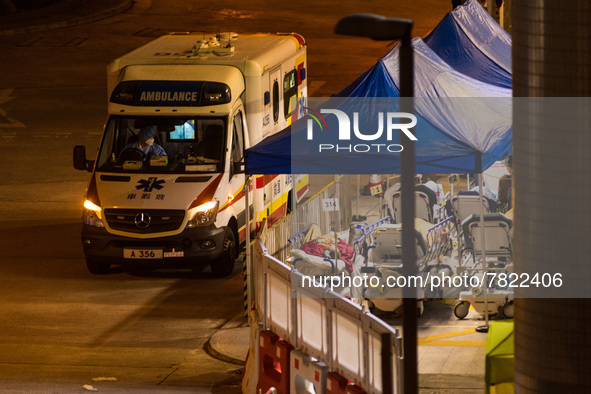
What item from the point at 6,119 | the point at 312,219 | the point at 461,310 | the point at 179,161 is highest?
the point at 179,161

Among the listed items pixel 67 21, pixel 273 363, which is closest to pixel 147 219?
pixel 273 363

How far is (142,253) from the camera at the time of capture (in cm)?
1650

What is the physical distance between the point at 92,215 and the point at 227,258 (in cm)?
197

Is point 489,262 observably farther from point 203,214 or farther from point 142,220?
point 142,220

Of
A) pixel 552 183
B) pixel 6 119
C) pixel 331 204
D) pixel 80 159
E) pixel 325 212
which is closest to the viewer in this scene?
pixel 552 183

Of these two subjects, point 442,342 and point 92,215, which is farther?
point 92,215

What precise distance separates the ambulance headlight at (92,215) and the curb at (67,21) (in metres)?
22.2

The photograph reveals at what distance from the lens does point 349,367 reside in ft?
33.3

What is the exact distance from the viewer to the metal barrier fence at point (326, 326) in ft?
31.3

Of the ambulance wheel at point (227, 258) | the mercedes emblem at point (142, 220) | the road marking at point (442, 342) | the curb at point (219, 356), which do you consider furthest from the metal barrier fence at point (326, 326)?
the ambulance wheel at point (227, 258)

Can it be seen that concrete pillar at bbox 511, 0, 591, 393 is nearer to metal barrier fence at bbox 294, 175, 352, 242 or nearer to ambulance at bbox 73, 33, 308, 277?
metal barrier fence at bbox 294, 175, 352, 242

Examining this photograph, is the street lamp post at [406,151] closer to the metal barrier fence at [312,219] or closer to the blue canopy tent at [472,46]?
the metal barrier fence at [312,219]

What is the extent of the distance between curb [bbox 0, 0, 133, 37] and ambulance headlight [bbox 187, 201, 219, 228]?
2291 cm

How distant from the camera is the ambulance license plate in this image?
1650 cm
